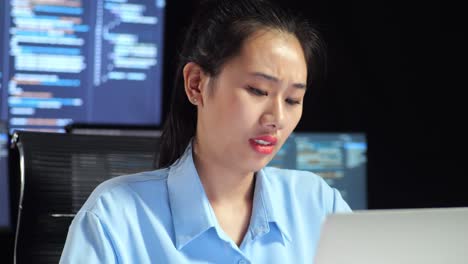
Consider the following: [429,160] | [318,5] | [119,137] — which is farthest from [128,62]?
[119,137]

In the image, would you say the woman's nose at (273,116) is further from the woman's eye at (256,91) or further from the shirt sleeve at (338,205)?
the shirt sleeve at (338,205)

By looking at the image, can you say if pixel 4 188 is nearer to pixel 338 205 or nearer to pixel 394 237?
pixel 338 205

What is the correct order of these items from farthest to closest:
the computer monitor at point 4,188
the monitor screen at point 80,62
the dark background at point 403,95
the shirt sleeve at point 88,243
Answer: the dark background at point 403,95
the monitor screen at point 80,62
the computer monitor at point 4,188
the shirt sleeve at point 88,243

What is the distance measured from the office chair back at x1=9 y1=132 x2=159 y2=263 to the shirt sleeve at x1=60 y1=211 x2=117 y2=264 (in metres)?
0.35

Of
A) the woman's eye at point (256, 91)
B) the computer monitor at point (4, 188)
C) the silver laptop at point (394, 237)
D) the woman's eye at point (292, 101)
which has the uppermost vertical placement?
the woman's eye at point (256, 91)

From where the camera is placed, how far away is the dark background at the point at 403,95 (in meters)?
3.88

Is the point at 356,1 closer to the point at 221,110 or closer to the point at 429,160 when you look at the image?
the point at 429,160

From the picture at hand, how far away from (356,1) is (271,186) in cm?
262

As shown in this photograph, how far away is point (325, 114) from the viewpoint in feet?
12.6

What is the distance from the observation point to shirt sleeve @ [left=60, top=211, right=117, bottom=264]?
3.92ft

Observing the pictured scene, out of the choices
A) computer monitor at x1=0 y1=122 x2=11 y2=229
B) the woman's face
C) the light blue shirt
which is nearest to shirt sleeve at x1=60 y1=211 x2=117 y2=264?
the light blue shirt

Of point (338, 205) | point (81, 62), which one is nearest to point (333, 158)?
point (81, 62)

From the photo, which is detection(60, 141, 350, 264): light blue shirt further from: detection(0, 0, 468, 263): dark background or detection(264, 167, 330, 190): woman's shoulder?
detection(0, 0, 468, 263): dark background

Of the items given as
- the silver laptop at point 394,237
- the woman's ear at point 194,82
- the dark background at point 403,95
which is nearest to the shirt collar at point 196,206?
the woman's ear at point 194,82
